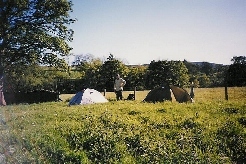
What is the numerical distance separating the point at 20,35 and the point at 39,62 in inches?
144

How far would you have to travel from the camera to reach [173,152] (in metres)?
7.40

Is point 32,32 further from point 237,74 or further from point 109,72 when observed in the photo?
point 237,74

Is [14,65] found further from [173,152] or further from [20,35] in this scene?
[173,152]

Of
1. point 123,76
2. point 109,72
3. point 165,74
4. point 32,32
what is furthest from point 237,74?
point 32,32

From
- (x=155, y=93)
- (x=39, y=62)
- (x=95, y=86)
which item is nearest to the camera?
(x=155, y=93)

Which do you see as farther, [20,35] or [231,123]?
[20,35]

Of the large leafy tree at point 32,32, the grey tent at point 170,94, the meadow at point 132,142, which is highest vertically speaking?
the large leafy tree at point 32,32

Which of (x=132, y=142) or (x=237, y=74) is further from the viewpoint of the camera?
(x=237, y=74)

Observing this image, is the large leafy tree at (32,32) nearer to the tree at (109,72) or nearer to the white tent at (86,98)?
the white tent at (86,98)

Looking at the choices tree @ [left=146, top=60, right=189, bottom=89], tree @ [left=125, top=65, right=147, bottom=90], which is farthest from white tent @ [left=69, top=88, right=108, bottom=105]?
tree @ [left=146, top=60, right=189, bottom=89]

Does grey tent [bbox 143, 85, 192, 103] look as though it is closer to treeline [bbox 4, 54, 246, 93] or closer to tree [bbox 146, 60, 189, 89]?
treeline [bbox 4, 54, 246, 93]

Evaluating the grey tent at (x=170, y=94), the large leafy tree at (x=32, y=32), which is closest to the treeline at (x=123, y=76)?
the large leafy tree at (x=32, y=32)

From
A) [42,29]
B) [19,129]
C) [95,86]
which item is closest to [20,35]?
[42,29]

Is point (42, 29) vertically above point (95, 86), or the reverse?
point (42, 29)
